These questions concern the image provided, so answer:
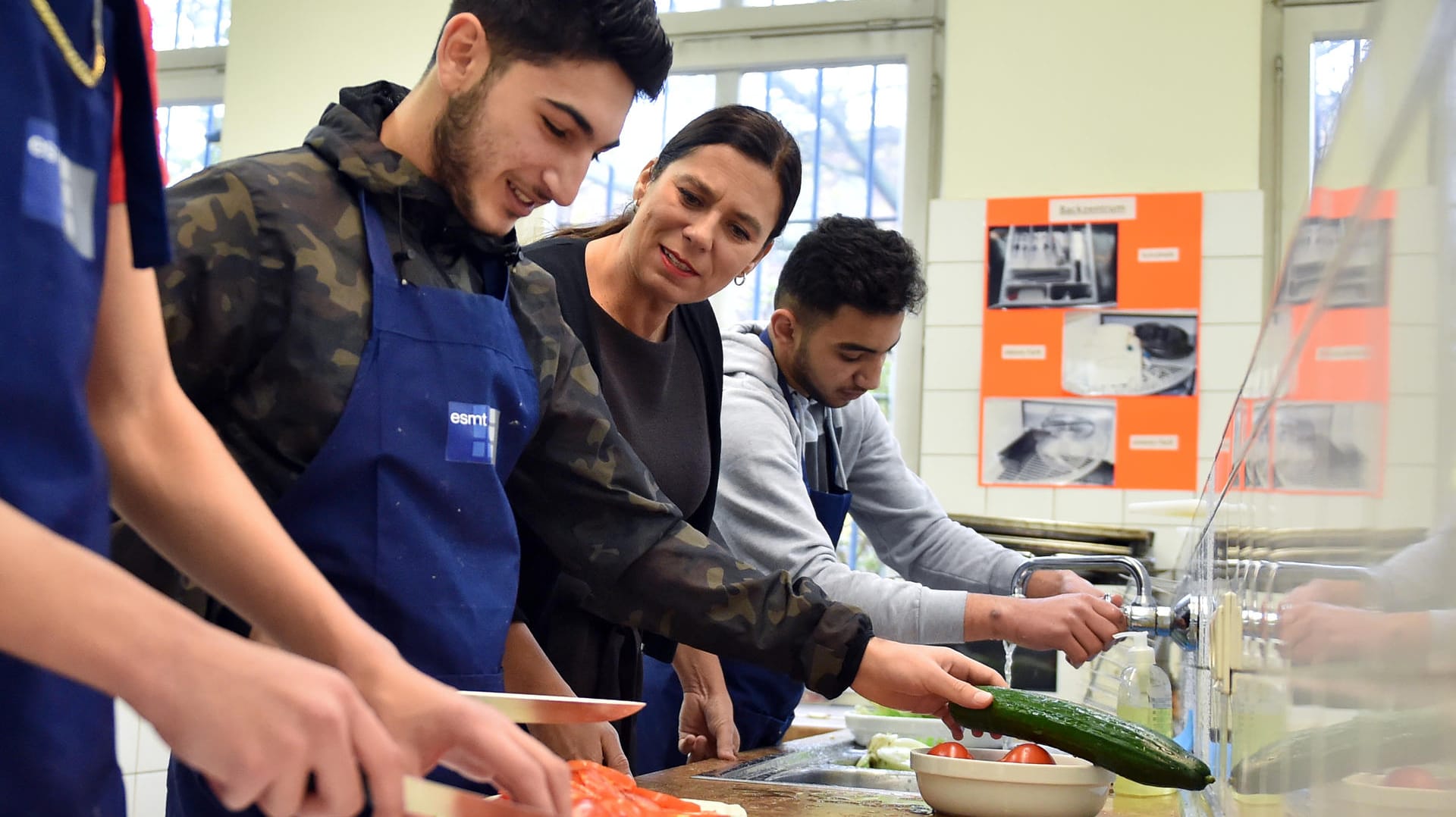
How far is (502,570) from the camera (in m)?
1.35

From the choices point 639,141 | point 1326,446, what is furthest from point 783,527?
point 639,141

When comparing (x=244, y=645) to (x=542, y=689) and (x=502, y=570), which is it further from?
(x=542, y=689)

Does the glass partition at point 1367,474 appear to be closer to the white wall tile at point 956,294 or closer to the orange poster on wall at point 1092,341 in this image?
the orange poster on wall at point 1092,341

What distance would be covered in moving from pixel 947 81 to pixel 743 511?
2.45 metres

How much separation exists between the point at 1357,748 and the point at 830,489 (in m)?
2.02

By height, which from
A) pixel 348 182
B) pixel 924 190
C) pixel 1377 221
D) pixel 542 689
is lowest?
pixel 542 689


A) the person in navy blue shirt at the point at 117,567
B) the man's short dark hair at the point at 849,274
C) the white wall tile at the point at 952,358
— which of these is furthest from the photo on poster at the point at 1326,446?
the white wall tile at the point at 952,358

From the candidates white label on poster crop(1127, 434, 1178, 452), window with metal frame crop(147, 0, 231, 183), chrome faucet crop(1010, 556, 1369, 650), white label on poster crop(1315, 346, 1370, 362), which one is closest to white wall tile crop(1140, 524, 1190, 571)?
white label on poster crop(1127, 434, 1178, 452)

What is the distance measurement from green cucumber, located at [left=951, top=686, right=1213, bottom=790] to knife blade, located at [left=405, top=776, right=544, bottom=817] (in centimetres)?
102

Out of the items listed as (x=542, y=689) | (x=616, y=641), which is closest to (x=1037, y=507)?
(x=616, y=641)

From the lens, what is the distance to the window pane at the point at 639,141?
4.67 metres

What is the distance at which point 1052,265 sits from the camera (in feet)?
13.3

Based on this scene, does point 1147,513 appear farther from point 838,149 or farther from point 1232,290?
point 838,149

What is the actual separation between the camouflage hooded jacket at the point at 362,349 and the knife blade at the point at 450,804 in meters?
0.62
